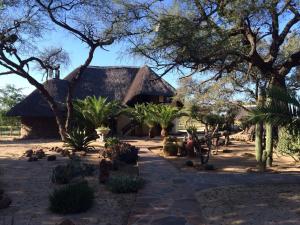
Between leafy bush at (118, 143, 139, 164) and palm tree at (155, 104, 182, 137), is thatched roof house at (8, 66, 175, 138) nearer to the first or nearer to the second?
palm tree at (155, 104, 182, 137)

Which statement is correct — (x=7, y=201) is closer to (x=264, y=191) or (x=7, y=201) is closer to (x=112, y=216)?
(x=112, y=216)

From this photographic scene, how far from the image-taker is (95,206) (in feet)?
26.3

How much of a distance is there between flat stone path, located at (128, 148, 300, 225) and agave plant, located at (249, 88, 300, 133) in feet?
6.27

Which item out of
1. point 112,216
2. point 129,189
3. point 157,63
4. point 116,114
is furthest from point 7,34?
A: point 112,216

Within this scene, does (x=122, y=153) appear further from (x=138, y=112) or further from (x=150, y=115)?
(x=138, y=112)

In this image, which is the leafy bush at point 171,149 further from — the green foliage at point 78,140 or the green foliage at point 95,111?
the green foliage at point 95,111

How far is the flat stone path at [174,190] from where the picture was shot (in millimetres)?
6961

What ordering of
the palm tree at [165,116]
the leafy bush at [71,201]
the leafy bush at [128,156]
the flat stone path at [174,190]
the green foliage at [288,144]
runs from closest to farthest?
1. the flat stone path at [174,190]
2. the leafy bush at [71,201]
3. the green foliage at [288,144]
4. the leafy bush at [128,156]
5. the palm tree at [165,116]

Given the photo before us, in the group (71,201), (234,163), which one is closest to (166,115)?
(234,163)

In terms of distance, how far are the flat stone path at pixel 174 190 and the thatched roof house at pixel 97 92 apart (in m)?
15.2

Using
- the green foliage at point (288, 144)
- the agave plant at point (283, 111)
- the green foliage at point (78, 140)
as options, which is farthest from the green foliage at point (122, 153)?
the agave plant at point (283, 111)

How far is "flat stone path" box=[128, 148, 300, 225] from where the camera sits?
6961mm

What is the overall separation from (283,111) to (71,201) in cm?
448

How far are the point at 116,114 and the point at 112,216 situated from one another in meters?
18.9
